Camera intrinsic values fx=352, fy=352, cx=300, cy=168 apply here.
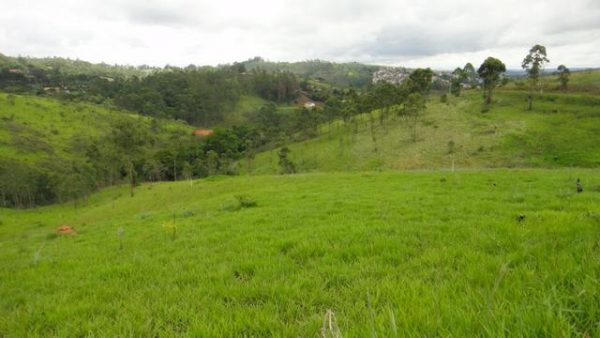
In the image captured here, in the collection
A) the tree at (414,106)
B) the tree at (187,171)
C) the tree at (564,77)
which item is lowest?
the tree at (187,171)

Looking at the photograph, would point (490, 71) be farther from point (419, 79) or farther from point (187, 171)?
point (187, 171)

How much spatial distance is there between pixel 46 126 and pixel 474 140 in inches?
5837

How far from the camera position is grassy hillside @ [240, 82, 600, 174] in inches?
2391

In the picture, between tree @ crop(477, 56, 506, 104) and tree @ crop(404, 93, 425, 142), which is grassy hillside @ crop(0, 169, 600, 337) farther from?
tree @ crop(477, 56, 506, 104)

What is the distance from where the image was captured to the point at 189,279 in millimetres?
6496

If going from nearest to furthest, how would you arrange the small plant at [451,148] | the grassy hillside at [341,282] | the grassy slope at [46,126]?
the grassy hillside at [341,282]
the small plant at [451,148]
the grassy slope at [46,126]

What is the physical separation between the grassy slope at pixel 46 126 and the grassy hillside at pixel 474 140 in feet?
236

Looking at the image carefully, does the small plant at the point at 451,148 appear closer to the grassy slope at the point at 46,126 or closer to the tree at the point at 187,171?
the tree at the point at 187,171

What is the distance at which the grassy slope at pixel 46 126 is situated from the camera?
117062 mm

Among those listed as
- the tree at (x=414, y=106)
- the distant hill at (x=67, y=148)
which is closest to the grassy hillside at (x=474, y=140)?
the tree at (x=414, y=106)

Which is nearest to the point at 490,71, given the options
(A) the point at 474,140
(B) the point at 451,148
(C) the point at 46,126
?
(A) the point at 474,140

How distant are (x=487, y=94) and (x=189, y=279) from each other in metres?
106

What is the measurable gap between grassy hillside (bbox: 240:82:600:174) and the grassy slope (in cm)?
7201

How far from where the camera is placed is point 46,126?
445 feet
